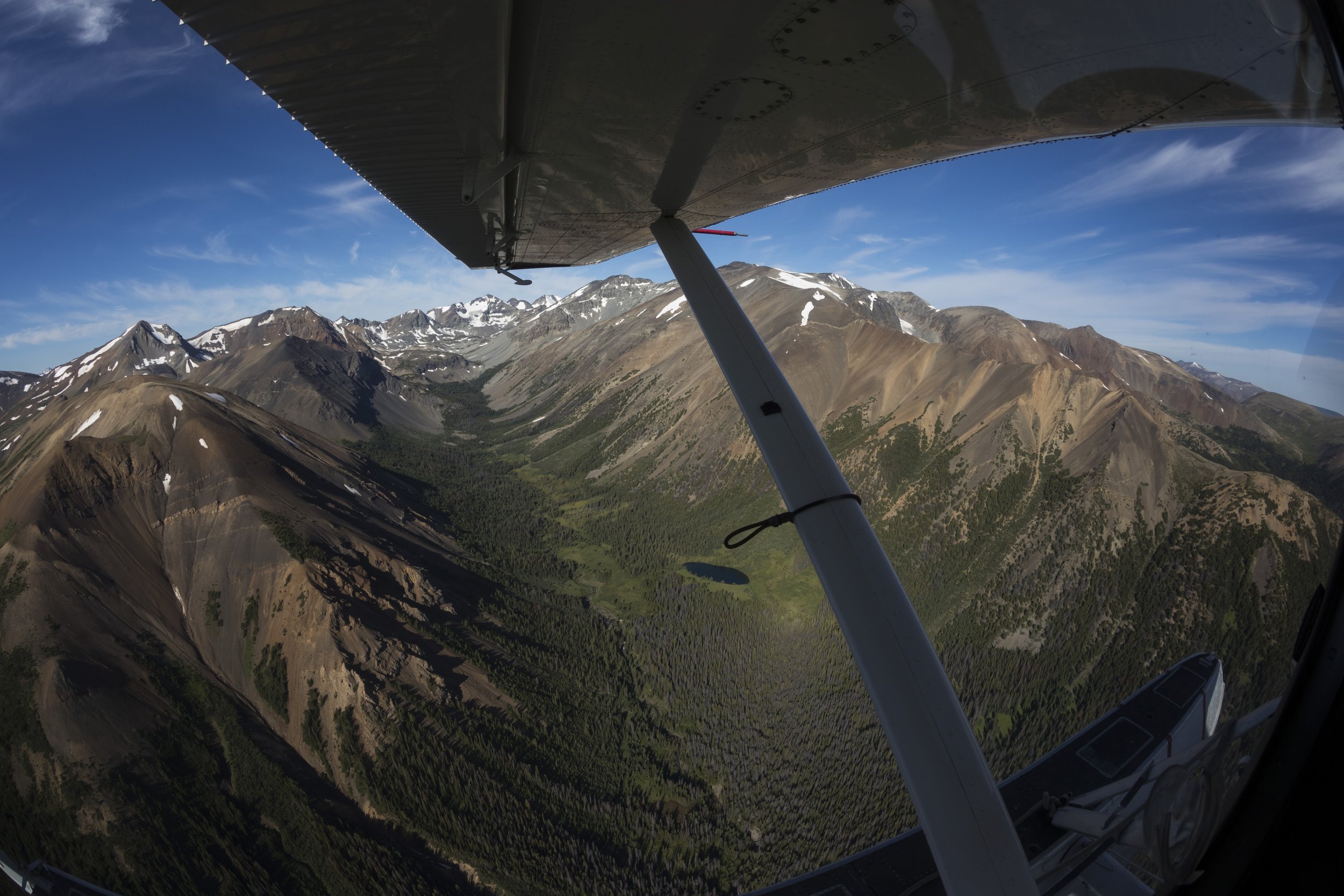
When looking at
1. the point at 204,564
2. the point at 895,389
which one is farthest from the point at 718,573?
the point at 204,564

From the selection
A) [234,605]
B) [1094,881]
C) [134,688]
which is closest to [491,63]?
[1094,881]

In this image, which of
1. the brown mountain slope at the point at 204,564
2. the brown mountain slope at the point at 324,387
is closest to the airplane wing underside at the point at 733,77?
the brown mountain slope at the point at 204,564

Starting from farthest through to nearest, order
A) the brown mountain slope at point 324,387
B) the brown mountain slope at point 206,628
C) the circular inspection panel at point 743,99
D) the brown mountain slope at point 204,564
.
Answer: the brown mountain slope at point 324,387 → the brown mountain slope at point 204,564 → the brown mountain slope at point 206,628 → the circular inspection panel at point 743,99

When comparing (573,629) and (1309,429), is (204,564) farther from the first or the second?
(1309,429)

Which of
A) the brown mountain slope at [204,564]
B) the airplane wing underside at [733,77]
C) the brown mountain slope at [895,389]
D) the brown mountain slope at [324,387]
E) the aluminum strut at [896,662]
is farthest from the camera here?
the brown mountain slope at [324,387]

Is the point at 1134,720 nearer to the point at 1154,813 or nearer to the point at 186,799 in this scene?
the point at 1154,813

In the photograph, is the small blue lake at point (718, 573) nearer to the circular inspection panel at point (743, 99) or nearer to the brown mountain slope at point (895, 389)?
the brown mountain slope at point (895, 389)
